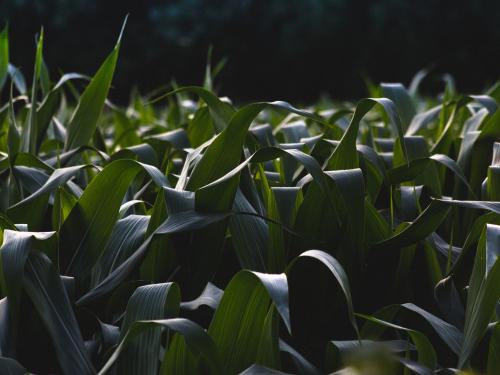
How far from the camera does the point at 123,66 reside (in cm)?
1334

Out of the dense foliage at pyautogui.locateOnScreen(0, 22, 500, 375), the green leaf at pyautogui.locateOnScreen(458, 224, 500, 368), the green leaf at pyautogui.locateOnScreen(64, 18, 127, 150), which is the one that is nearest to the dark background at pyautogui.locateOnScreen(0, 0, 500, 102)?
the green leaf at pyautogui.locateOnScreen(64, 18, 127, 150)

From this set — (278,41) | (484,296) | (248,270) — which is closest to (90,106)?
(248,270)

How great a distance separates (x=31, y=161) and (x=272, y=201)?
47 centimetres

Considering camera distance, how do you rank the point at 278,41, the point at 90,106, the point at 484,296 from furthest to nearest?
the point at 278,41 < the point at 90,106 < the point at 484,296

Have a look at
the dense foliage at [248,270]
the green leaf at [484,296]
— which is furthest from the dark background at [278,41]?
the green leaf at [484,296]

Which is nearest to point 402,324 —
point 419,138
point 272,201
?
point 272,201

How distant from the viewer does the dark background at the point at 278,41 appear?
42.5ft

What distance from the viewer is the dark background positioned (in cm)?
1295

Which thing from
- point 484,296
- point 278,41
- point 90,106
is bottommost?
point 278,41

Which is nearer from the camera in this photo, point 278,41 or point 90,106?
point 90,106

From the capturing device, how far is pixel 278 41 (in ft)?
44.9

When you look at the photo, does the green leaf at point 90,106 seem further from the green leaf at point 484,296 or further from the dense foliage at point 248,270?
the green leaf at point 484,296

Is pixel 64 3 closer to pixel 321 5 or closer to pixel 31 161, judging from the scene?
pixel 321 5

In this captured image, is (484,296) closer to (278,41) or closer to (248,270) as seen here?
(248,270)
